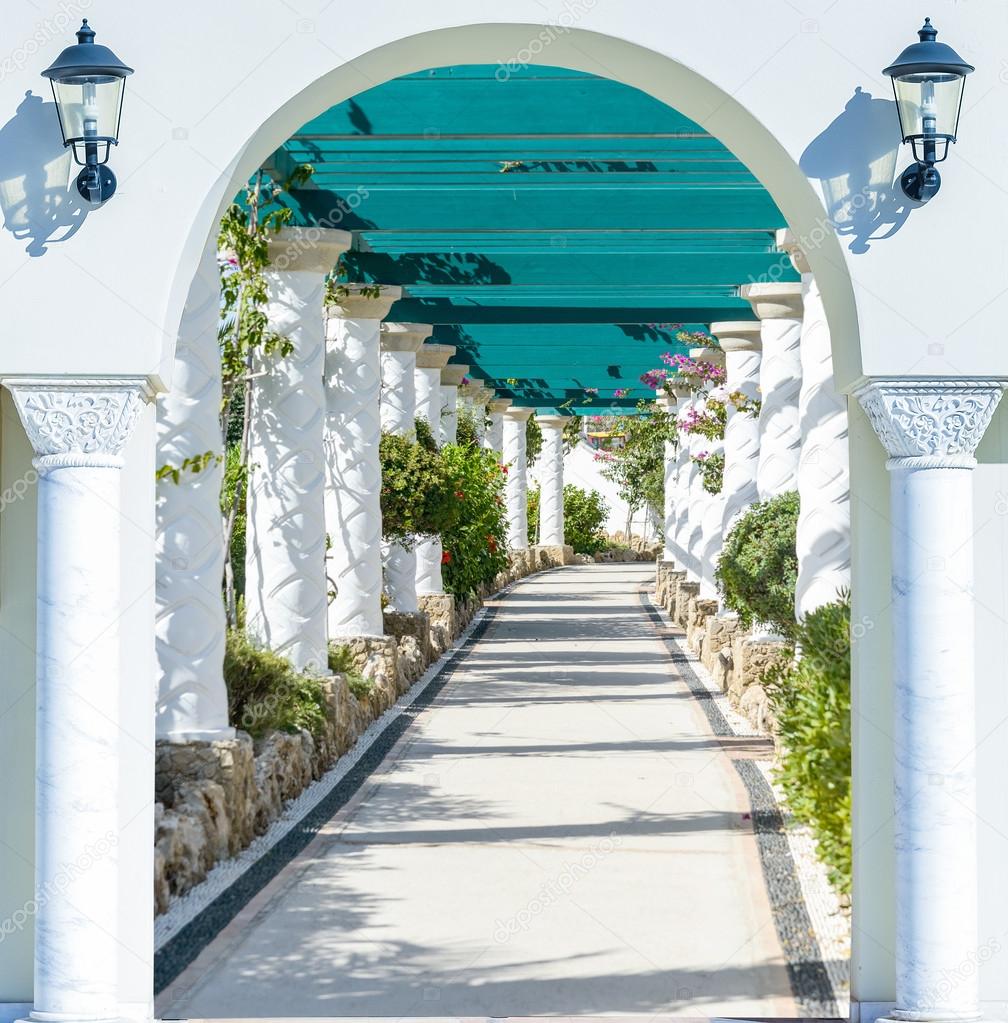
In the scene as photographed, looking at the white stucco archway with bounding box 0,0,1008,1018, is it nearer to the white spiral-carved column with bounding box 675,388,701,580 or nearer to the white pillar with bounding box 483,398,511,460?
the white spiral-carved column with bounding box 675,388,701,580

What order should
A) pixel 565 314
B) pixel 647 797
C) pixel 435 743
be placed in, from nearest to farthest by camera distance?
pixel 647 797
pixel 435 743
pixel 565 314

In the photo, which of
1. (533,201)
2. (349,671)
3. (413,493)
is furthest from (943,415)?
(413,493)

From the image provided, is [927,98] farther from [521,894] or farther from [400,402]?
[400,402]

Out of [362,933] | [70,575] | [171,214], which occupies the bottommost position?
[362,933]

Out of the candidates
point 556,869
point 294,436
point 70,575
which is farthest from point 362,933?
point 294,436

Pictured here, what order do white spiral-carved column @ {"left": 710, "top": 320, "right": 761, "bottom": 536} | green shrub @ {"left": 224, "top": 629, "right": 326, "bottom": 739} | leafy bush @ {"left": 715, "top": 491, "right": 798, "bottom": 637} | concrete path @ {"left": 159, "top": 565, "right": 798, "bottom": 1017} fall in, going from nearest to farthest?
concrete path @ {"left": 159, "top": 565, "right": 798, "bottom": 1017}, green shrub @ {"left": 224, "top": 629, "right": 326, "bottom": 739}, leafy bush @ {"left": 715, "top": 491, "right": 798, "bottom": 637}, white spiral-carved column @ {"left": 710, "top": 320, "right": 761, "bottom": 536}

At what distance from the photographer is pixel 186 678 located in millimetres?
7551

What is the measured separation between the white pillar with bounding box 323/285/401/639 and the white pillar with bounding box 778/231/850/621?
13.5ft

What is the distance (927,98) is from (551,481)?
27.3m

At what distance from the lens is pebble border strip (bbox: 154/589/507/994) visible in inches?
244

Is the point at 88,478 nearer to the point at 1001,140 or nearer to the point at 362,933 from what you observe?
the point at 362,933

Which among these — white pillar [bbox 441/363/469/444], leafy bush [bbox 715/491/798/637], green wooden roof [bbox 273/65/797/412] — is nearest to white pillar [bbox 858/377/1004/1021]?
green wooden roof [bbox 273/65/797/412]

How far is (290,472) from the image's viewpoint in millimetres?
10289

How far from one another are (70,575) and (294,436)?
531 cm
